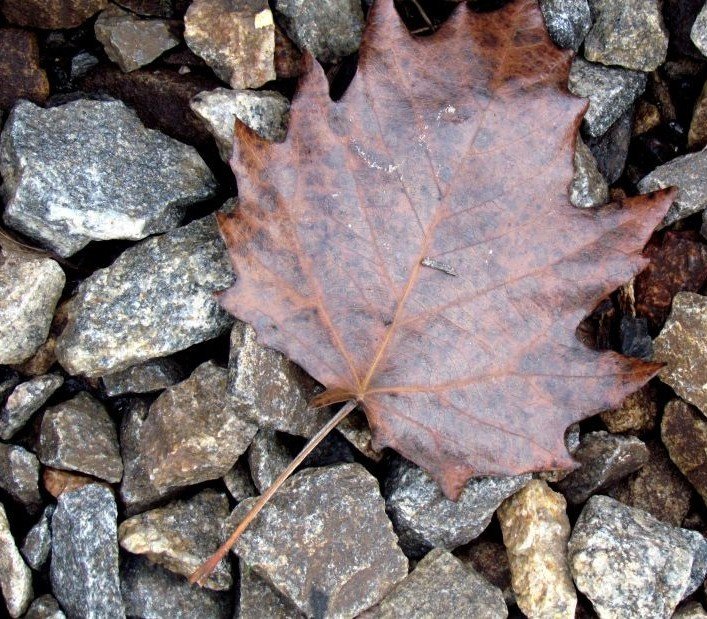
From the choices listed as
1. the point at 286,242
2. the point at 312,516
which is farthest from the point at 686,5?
the point at 312,516

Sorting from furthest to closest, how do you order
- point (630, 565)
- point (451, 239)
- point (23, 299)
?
point (23, 299)
point (630, 565)
point (451, 239)

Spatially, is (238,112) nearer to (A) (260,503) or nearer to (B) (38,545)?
(A) (260,503)

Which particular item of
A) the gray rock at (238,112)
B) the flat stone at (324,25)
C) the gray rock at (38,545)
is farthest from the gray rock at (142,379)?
the flat stone at (324,25)

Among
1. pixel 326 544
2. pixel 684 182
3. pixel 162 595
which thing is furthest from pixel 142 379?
pixel 684 182

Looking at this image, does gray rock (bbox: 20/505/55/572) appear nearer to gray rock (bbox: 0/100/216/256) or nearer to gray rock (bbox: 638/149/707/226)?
gray rock (bbox: 0/100/216/256)

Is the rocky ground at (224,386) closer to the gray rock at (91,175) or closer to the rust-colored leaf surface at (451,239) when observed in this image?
the gray rock at (91,175)

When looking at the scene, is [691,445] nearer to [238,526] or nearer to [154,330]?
[238,526]

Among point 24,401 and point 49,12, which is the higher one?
point 49,12
